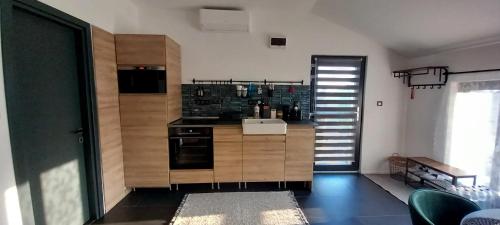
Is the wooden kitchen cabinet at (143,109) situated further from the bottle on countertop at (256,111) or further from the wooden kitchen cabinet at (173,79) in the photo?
the bottle on countertop at (256,111)

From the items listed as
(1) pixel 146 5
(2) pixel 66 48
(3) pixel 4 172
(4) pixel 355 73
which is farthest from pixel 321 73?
(3) pixel 4 172

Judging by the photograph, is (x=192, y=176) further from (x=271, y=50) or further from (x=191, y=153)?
(x=271, y=50)

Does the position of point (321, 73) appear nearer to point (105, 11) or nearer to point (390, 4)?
point (390, 4)

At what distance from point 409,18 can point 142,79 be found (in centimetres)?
314

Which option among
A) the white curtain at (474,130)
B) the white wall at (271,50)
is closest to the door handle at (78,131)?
the white wall at (271,50)

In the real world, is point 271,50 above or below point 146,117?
above

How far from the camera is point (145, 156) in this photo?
2883 millimetres

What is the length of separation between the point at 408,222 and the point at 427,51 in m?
2.25

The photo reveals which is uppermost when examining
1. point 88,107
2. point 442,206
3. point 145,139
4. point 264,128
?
point 88,107

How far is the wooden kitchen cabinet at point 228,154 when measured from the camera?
295 centimetres

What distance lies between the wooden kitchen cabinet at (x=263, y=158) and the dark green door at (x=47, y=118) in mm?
1766

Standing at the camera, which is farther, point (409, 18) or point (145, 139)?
point (145, 139)

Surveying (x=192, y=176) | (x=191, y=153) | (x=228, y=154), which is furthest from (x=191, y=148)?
(x=228, y=154)

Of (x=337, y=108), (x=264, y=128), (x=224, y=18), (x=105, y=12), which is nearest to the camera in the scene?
(x=105, y=12)
